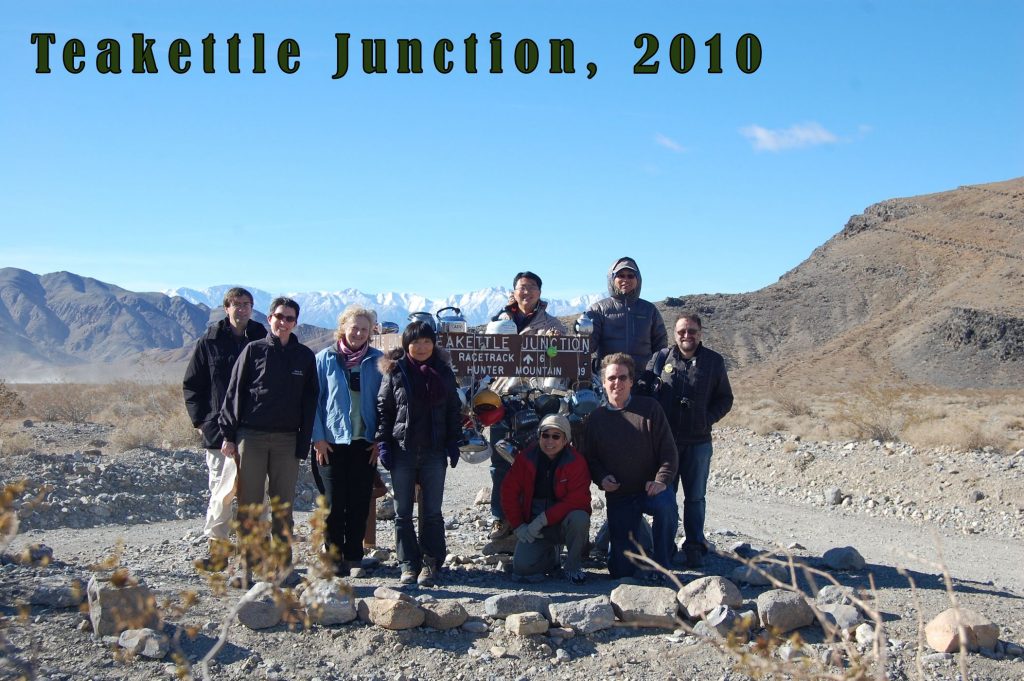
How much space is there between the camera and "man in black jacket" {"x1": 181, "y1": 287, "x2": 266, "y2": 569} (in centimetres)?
665

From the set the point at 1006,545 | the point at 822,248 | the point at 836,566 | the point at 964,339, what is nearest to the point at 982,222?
the point at 822,248

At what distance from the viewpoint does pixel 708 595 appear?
568 cm

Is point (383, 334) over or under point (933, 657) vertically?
over

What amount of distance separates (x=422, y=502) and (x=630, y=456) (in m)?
1.48

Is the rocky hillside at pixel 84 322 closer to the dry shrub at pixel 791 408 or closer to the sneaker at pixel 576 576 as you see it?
the dry shrub at pixel 791 408

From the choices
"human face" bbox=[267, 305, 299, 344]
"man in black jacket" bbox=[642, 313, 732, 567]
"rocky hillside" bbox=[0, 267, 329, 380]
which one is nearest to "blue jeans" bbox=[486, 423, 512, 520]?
"man in black jacket" bbox=[642, 313, 732, 567]

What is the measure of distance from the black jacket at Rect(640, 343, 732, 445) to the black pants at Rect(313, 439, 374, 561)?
217cm

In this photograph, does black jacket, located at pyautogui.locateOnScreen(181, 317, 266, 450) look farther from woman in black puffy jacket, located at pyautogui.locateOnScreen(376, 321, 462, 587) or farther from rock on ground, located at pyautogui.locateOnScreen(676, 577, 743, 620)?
rock on ground, located at pyautogui.locateOnScreen(676, 577, 743, 620)

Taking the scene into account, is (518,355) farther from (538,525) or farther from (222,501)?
(222,501)

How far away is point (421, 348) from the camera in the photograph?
6340mm

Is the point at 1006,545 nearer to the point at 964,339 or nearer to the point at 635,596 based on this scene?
the point at 635,596

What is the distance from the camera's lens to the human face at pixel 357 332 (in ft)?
21.2

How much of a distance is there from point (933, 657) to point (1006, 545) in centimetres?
581

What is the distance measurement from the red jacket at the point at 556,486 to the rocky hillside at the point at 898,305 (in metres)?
31.1
